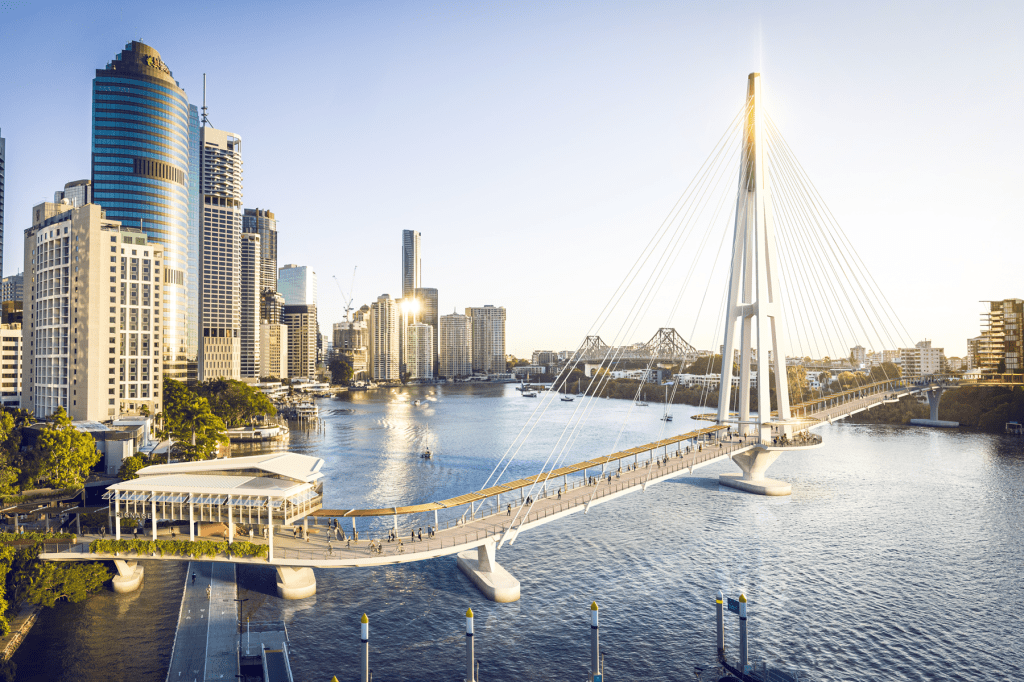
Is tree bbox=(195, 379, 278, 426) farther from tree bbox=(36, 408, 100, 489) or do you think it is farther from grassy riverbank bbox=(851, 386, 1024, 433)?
grassy riverbank bbox=(851, 386, 1024, 433)

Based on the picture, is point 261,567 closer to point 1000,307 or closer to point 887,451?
point 887,451

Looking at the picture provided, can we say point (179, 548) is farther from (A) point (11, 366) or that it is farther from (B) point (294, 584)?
(A) point (11, 366)

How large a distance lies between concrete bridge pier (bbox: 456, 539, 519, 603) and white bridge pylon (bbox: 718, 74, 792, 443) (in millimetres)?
31127

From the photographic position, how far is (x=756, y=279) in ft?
193

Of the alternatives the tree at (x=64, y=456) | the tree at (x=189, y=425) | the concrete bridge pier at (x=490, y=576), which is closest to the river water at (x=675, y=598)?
the concrete bridge pier at (x=490, y=576)

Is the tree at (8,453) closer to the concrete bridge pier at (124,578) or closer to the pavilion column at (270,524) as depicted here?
the concrete bridge pier at (124,578)

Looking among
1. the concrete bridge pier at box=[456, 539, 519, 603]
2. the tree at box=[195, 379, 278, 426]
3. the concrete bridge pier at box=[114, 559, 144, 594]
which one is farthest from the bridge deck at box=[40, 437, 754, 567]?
the tree at box=[195, 379, 278, 426]

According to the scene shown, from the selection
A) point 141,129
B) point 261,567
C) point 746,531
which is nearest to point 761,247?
point 746,531

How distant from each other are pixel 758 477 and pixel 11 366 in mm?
108659

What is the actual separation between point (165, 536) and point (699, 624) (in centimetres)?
2983

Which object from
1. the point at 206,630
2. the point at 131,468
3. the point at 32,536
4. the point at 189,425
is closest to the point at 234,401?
the point at 189,425

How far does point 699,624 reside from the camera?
3338cm

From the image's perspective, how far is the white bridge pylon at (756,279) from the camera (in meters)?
58.5

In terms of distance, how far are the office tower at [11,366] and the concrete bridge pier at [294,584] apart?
87153 millimetres
